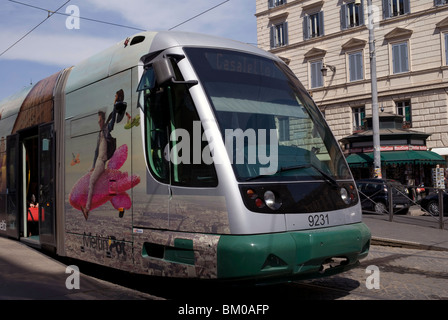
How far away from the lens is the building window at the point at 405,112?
2703 centimetres

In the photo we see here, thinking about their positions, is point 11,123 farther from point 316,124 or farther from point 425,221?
point 425,221

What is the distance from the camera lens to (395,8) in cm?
2731

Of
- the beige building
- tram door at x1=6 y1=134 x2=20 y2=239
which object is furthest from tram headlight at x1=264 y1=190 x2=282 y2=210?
the beige building

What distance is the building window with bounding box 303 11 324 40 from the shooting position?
100.0ft

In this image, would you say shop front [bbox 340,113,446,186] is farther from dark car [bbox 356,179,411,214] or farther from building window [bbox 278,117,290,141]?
building window [bbox 278,117,290,141]

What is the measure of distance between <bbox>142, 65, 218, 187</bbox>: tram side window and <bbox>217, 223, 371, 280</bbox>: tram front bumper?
2.12 ft

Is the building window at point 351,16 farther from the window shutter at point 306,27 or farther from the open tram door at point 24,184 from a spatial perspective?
the open tram door at point 24,184

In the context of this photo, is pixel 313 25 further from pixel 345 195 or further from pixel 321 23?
pixel 345 195

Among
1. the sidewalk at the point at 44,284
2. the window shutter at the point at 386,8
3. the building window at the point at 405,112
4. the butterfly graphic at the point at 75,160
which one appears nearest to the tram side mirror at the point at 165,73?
the butterfly graphic at the point at 75,160

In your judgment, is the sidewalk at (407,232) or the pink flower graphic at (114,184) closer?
the pink flower graphic at (114,184)

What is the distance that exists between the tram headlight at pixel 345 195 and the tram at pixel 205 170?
0.04 feet

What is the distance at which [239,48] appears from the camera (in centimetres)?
535

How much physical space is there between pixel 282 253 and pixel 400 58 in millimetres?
25429

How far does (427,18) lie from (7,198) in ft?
79.4
